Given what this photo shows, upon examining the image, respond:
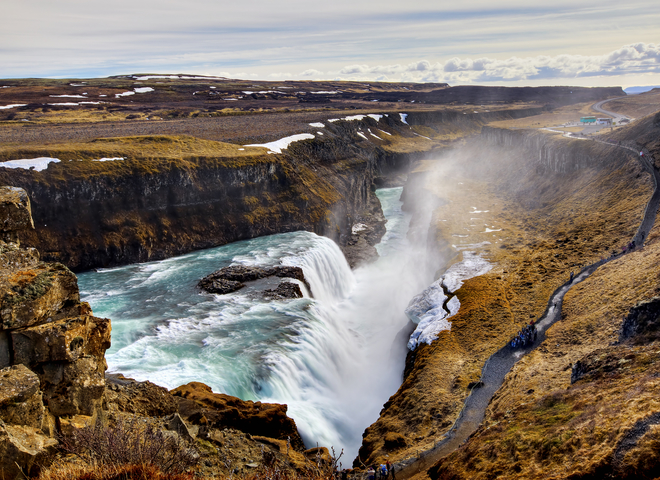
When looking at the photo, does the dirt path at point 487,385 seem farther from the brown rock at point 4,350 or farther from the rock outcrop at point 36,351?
the brown rock at point 4,350

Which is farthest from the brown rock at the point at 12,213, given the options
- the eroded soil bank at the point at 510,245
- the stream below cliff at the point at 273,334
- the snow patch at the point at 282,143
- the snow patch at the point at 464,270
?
the snow patch at the point at 282,143

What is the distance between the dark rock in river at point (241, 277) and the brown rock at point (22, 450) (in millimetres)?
25648

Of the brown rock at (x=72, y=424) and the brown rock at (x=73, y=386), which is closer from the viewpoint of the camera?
the brown rock at (x=72, y=424)

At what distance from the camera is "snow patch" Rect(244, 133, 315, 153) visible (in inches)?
2411

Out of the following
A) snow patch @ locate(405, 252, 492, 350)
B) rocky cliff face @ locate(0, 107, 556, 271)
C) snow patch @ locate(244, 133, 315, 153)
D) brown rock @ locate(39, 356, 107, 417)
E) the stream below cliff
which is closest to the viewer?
brown rock @ locate(39, 356, 107, 417)

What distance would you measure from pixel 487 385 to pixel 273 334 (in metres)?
13.5

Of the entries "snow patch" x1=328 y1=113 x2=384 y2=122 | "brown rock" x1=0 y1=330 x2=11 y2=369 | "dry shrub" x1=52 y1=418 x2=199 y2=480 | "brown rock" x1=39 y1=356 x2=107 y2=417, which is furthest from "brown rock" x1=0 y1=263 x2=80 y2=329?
"snow patch" x1=328 y1=113 x2=384 y2=122

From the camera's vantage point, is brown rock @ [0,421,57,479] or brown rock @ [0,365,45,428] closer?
brown rock @ [0,421,57,479]

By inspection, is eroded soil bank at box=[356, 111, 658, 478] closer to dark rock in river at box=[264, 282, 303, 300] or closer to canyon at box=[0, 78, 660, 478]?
canyon at box=[0, 78, 660, 478]

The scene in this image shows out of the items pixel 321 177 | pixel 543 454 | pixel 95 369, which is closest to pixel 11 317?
pixel 95 369

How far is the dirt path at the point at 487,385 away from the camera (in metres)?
19.3

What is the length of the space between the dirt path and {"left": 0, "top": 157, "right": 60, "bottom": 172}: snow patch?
39.9 meters

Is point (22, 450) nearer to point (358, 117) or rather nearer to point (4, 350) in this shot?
point (4, 350)

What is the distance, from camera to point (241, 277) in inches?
1506
